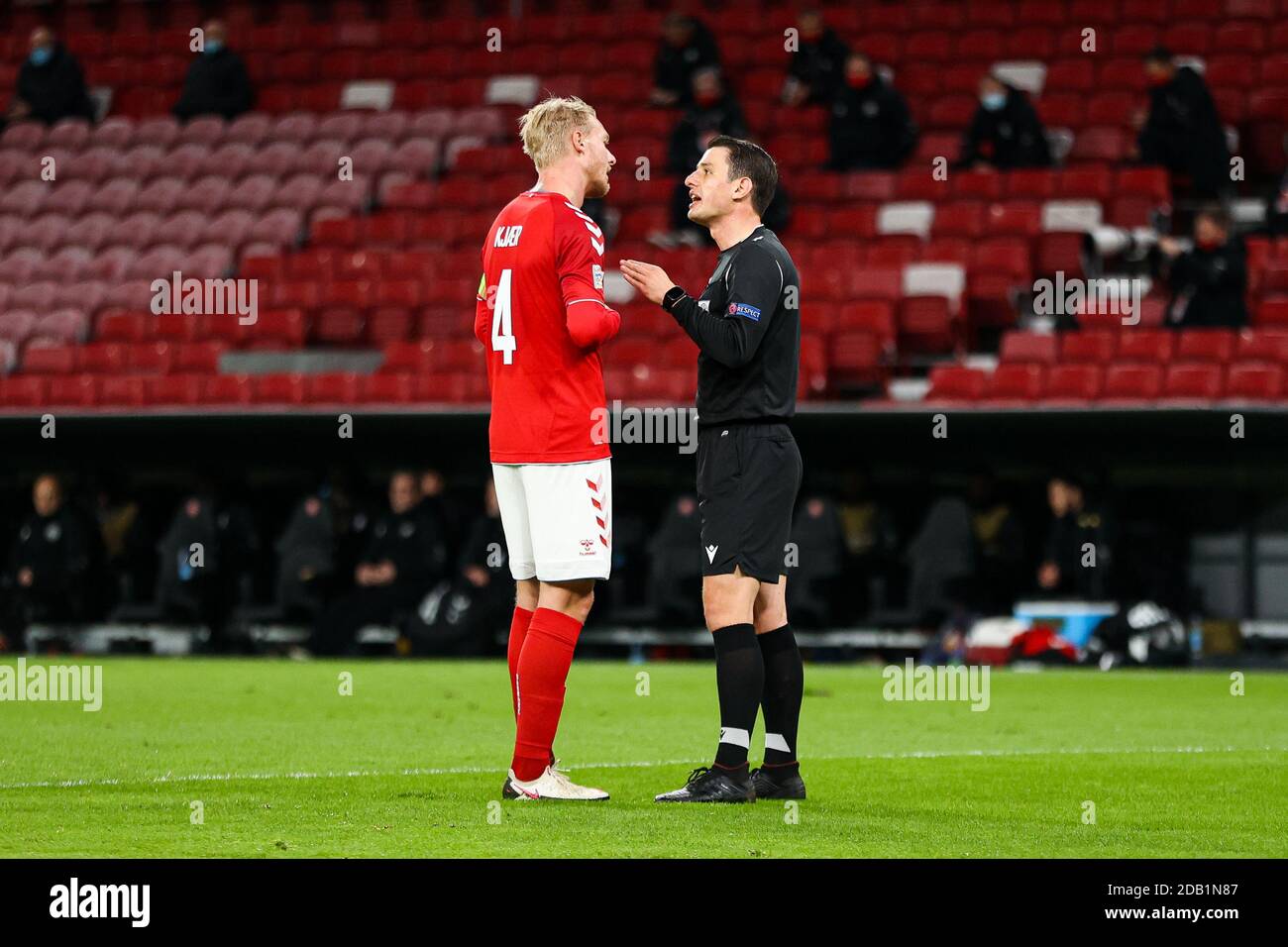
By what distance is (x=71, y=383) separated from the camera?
1797cm

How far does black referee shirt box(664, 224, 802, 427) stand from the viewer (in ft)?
20.9

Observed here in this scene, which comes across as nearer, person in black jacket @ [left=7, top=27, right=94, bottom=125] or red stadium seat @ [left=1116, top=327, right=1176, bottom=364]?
red stadium seat @ [left=1116, top=327, right=1176, bottom=364]

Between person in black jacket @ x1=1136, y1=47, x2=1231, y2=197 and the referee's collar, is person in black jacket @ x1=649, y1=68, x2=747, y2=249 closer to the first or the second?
person in black jacket @ x1=1136, y1=47, x2=1231, y2=197

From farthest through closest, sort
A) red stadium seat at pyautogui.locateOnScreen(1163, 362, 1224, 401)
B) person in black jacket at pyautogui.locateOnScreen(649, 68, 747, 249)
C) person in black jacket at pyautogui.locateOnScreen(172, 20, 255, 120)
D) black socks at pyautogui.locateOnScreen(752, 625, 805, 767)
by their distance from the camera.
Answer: person in black jacket at pyautogui.locateOnScreen(172, 20, 255, 120) → person in black jacket at pyautogui.locateOnScreen(649, 68, 747, 249) → red stadium seat at pyautogui.locateOnScreen(1163, 362, 1224, 401) → black socks at pyautogui.locateOnScreen(752, 625, 805, 767)

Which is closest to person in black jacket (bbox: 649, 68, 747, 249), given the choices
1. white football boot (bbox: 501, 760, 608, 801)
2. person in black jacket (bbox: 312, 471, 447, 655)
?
person in black jacket (bbox: 312, 471, 447, 655)

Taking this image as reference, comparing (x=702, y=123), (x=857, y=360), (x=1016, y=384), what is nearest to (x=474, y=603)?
(x=857, y=360)

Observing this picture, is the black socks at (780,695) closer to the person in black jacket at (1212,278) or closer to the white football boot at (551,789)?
the white football boot at (551,789)

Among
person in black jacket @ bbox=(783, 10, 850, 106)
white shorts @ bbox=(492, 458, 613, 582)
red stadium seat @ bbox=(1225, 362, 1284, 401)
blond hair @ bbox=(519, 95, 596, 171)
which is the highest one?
person in black jacket @ bbox=(783, 10, 850, 106)

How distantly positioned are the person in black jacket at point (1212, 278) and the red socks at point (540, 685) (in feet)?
36.3

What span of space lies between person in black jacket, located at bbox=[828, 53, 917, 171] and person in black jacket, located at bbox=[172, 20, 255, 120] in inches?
300

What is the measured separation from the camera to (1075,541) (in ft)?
52.1

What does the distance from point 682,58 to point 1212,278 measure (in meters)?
6.81

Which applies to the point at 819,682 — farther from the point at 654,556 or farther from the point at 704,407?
the point at 704,407
